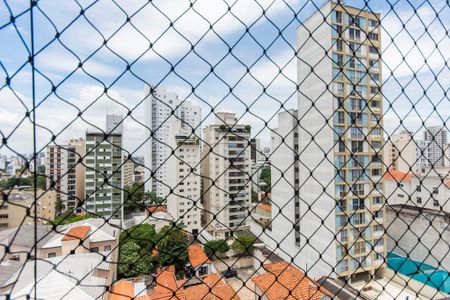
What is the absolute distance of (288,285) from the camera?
3.46 meters

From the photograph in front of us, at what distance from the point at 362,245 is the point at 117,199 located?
395 inches

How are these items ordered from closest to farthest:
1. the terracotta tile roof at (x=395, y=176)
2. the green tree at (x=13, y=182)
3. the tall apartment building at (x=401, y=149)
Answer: the green tree at (x=13, y=182) < the tall apartment building at (x=401, y=149) < the terracotta tile roof at (x=395, y=176)

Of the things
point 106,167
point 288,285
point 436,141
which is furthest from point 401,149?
point 288,285

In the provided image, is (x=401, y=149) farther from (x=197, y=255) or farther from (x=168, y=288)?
(x=197, y=255)

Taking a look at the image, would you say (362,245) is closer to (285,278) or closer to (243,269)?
(243,269)

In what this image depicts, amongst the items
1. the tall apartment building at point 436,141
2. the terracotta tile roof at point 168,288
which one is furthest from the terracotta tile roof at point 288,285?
the tall apartment building at point 436,141

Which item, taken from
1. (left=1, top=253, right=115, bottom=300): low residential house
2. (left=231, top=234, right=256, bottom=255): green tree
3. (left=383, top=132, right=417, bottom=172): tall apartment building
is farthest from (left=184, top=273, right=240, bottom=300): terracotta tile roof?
(left=383, top=132, right=417, bottom=172): tall apartment building

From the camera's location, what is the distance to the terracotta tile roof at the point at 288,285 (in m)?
0.80

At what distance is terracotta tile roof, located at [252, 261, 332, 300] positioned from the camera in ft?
2.61

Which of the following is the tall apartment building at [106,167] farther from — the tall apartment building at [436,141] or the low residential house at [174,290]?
the tall apartment building at [436,141]

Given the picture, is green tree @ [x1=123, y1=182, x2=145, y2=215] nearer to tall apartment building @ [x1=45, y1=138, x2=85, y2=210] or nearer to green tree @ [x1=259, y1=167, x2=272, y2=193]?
tall apartment building @ [x1=45, y1=138, x2=85, y2=210]

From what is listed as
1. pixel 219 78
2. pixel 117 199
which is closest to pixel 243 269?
pixel 117 199

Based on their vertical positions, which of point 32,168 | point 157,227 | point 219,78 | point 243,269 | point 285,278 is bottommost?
point 243,269

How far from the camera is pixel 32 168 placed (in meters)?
0.54
